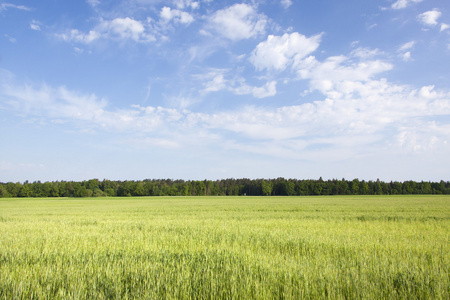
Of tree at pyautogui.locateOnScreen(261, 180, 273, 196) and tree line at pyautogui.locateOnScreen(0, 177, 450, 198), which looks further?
tree at pyautogui.locateOnScreen(261, 180, 273, 196)

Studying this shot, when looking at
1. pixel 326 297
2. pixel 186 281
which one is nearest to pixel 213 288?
pixel 186 281

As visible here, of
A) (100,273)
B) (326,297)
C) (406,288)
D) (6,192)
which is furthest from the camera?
(6,192)

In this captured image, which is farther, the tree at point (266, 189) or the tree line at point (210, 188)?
the tree at point (266, 189)

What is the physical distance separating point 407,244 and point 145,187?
458ft

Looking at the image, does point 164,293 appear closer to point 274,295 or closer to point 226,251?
point 274,295

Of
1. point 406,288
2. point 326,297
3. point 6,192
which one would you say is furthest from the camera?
point 6,192

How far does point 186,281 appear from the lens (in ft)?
13.3

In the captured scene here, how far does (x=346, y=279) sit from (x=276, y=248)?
3.15 meters

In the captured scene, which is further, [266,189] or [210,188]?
[210,188]

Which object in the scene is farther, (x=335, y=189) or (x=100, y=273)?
(x=335, y=189)

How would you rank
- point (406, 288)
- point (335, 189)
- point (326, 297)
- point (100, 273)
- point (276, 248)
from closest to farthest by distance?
point (326, 297), point (406, 288), point (100, 273), point (276, 248), point (335, 189)

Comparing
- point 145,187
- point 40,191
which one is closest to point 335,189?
point 145,187

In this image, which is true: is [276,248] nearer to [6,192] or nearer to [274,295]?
[274,295]

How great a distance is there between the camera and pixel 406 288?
12.9 feet
